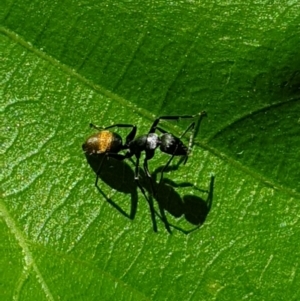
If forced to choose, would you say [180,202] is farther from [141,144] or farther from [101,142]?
[101,142]

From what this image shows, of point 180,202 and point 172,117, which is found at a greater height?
point 172,117

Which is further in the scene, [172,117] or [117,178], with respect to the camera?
[117,178]

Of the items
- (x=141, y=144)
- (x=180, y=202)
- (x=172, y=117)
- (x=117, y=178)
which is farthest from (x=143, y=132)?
(x=180, y=202)

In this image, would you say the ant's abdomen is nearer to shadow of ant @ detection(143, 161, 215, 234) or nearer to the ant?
the ant

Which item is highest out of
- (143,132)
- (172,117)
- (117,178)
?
(172,117)

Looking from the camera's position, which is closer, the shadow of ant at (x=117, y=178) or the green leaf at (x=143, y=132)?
the green leaf at (x=143, y=132)

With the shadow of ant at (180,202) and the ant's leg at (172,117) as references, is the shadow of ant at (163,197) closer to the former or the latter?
the shadow of ant at (180,202)

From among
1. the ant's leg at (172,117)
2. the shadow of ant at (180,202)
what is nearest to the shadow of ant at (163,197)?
the shadow of ant at (180,202)
